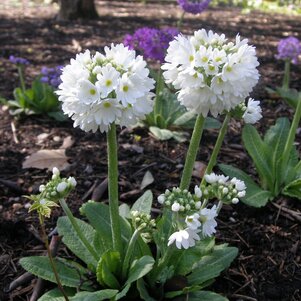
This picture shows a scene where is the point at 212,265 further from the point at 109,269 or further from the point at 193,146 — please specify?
the point at 193,146

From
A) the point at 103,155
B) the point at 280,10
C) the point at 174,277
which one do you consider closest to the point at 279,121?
the point at 103,155

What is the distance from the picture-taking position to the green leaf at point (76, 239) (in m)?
2.68

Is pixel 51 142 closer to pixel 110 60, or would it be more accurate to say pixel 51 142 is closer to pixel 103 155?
pixel 103 155

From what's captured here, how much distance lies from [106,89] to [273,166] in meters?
2.04

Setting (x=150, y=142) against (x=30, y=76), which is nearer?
(x=150, y=142)

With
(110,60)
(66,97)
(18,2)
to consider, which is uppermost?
(110,60)

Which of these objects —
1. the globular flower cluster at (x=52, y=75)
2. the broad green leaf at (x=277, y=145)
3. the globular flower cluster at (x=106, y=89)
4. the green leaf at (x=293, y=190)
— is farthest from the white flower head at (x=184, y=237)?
the globular flower cluster at (x=52, y=75)

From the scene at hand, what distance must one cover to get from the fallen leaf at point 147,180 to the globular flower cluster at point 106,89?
1.66 metres

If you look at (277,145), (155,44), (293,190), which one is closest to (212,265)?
(293,190)

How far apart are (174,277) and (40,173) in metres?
1.80

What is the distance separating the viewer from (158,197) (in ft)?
6.90

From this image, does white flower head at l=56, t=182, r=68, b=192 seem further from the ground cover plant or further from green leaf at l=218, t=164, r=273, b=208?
green leaf at l=218, t=164, r=273, b=208

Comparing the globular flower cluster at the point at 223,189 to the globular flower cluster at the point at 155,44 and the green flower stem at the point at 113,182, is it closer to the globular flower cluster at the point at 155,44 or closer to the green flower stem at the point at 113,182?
the green flower stem at the point at 113,182

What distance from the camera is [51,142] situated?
4449mm
